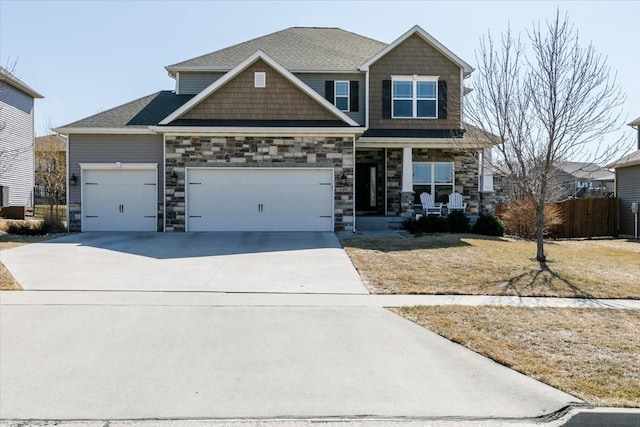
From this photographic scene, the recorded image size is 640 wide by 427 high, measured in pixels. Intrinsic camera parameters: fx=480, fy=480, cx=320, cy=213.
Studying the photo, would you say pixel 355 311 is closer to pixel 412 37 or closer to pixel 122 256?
pixel 122 256

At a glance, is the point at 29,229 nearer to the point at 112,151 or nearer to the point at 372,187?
the point at 112,151

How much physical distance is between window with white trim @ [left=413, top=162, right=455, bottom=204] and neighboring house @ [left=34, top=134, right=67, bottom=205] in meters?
20.6

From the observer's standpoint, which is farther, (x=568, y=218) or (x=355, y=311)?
(x=568, y=218)

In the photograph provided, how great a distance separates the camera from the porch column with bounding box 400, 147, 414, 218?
18109 mm

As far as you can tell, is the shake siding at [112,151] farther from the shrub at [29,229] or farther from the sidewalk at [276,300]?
the sidewalk at [276,300]

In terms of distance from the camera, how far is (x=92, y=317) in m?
6.58

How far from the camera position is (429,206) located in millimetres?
18453

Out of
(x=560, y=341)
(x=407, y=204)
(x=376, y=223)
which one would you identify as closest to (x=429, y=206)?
(x=407, y=204)

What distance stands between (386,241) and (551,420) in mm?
10010

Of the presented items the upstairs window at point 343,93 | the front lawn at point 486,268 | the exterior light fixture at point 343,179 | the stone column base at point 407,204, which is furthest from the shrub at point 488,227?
the upstairs window at point 343,93

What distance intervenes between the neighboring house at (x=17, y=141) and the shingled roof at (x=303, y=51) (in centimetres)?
1139

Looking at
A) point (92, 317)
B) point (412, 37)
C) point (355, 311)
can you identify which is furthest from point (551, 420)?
point (412, 37)

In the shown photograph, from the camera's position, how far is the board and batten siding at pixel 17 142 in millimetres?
25328

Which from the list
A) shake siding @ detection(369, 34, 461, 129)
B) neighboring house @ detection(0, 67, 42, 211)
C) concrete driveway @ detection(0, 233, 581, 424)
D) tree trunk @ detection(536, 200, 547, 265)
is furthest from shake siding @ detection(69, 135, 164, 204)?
tree trunk @ detection(536, 200, 547, 265)
